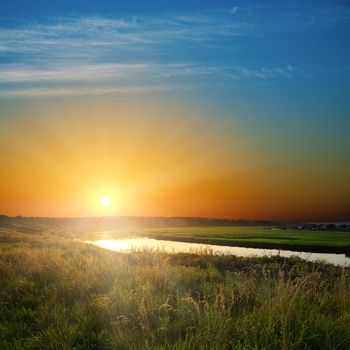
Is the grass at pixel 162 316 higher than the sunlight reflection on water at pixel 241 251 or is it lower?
higher

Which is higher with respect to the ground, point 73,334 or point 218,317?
point 218,317

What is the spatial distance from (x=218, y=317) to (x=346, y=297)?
3323 mm

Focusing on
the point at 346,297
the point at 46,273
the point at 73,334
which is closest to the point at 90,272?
the point at 46,273

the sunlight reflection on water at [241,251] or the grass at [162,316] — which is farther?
the sunlight reflection on water at [241,251]

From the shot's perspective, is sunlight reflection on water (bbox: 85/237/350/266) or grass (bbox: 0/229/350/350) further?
sunlight reflection on water (bbox: 85/237/350/266)

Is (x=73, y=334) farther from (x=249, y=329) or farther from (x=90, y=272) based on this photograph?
(x=90, y=272)

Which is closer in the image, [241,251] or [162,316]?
[162,316]

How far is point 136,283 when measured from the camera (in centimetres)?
956

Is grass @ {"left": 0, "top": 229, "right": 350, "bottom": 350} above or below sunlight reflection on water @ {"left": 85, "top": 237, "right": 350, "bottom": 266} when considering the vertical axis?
above

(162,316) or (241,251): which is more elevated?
(162,316)

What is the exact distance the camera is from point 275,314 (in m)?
6.37

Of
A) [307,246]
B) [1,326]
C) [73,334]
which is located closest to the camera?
[73,334]

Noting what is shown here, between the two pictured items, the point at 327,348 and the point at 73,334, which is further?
the point at 73,334

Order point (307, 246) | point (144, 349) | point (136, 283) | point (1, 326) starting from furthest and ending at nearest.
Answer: point (307, 246), point (136, 283), point (1, 326), point (144, 349)
